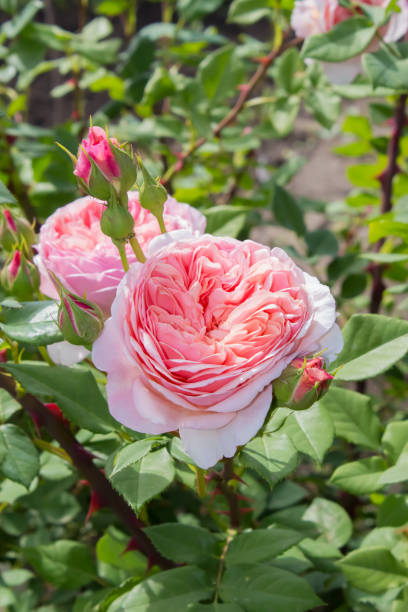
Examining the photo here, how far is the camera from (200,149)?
117cm

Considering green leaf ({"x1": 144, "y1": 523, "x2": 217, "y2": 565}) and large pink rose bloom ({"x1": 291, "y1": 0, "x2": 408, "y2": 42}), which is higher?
large pink rose bloom ({"x1": 291, "y1": 0, "x2": 408, "y2": 42})

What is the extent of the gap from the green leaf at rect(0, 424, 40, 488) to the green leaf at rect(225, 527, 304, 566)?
21 cm

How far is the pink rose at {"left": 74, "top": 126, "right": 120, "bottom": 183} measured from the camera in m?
0.46

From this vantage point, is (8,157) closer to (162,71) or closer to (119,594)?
(162,71)

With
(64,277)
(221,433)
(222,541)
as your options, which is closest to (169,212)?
(64,277)

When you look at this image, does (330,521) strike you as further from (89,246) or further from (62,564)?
(89,246)

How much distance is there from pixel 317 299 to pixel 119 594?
405 mm

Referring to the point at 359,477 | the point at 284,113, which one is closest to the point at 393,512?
the point at 359,477

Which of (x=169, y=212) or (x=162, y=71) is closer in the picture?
(x=169, y=212)

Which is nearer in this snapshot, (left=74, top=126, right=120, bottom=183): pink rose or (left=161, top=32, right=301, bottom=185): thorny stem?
(left=74, top=126, right=120, bottom=183): pink rose

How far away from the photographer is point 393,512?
0.75 meters

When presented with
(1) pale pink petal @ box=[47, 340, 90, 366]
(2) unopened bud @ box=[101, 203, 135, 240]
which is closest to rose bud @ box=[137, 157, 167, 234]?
(2) unopened bud @ box=[101, 203, 135, 240]

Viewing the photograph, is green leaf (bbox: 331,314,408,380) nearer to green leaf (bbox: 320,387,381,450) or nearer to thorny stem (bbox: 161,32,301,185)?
green leaf (bbox: 320,387,381,450)

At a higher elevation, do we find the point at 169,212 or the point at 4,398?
the point at 169,212
